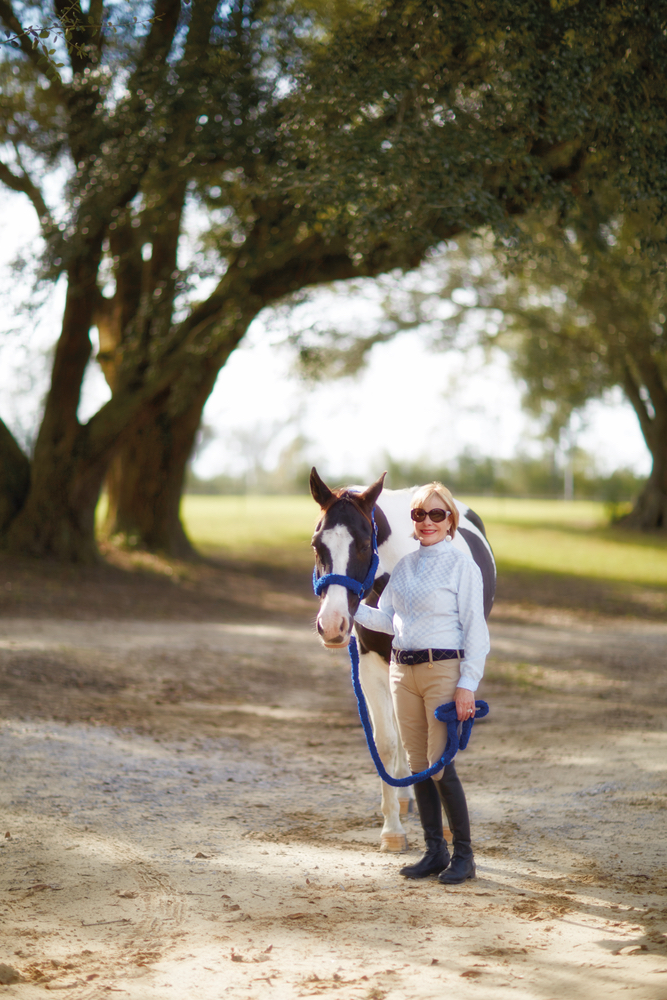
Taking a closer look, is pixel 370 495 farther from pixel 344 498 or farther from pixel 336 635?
pixel 336 635

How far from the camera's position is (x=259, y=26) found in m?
10.9

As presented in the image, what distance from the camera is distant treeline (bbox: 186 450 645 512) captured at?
170 ft

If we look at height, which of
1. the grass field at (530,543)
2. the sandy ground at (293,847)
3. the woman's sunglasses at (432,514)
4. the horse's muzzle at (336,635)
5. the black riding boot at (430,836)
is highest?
the woman's sunglasses at (432,514)

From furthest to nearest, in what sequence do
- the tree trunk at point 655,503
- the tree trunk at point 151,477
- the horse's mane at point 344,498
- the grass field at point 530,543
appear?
the tree trunk at point 655,503 → the grass field at point 530,543 → the tree trunk at point 151,477 → the horse's mane at point 344,498

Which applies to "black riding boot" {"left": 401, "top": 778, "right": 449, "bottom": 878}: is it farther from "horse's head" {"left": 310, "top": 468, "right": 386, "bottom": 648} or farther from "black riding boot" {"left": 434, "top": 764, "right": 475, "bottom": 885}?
"horse's head" {"left": 310, "top": 468, "right": 386, "bottom": 648}

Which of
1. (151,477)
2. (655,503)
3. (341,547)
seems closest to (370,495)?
(341,547)

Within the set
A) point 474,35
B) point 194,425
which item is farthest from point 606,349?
point 474,35

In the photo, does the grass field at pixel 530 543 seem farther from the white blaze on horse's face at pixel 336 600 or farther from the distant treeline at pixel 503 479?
the white blaze on horse's face at pixel 336 600

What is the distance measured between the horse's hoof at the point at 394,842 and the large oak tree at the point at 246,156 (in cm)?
445

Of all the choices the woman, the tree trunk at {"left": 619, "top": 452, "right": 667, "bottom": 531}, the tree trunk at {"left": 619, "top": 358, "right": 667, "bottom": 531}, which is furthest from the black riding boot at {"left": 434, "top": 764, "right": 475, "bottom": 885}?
the tree trunk at {"left": 619, "top": 452, "right": 667, "bottom": 531}

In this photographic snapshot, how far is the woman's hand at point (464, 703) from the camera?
371cm

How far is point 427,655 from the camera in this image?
3.85m

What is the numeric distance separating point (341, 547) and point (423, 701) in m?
0.81

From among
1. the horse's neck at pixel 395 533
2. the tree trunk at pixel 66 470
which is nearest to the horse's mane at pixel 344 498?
the horse's neck at pixel 395 533
